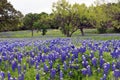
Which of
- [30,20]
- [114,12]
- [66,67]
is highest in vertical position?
[114,12]

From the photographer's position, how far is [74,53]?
27.7 feet

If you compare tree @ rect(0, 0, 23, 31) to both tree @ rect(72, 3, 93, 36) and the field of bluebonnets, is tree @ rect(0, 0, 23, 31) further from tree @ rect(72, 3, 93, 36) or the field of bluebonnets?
the field of bluebonnets

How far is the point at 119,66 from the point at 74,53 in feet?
5.58

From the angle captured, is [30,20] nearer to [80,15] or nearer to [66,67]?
[80,15]

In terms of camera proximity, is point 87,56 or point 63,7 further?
point 63,7

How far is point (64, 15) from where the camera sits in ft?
183

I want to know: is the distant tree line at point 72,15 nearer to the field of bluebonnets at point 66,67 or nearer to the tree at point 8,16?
the tree at point 8,16

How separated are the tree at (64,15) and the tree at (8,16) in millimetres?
8818

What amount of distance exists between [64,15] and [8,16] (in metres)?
13.2

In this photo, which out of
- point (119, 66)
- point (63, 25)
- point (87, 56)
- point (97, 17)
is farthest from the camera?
point (97, 17)

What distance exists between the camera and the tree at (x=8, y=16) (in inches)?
2461

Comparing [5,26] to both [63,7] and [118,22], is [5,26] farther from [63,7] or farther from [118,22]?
[118,22]

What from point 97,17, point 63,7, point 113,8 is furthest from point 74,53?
point 97,17

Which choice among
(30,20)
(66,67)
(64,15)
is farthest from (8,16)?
(66,67)
